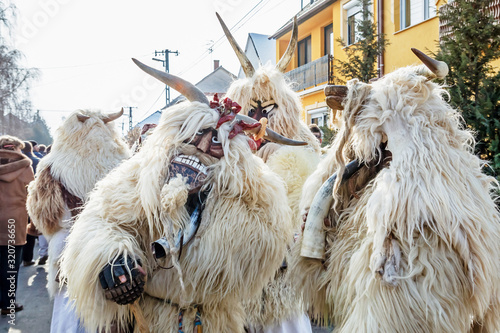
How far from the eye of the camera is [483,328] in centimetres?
156

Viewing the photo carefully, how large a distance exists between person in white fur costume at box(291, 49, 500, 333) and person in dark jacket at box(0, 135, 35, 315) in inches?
178

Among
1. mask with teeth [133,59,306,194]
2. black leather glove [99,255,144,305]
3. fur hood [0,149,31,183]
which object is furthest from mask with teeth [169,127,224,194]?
fur hood [0,149,31,183]

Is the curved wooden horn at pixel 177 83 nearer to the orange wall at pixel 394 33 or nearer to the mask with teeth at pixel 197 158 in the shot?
the mask with teeth at pixel 197 158

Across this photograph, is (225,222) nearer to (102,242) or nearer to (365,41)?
(102,242)

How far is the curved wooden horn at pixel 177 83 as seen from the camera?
208cm

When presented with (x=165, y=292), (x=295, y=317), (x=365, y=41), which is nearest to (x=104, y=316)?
(x=165, y=292)

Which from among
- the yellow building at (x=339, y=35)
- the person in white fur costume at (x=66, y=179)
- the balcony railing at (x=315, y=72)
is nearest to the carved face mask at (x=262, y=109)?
the person in white fur costume at (x=66, y=179)

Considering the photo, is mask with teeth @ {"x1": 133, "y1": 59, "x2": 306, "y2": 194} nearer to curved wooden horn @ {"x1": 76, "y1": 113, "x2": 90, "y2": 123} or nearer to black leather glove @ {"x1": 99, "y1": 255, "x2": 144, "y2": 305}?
black leather glove @ {"x1": 99, "y1": 255, "x2": 144, "y2": 305}

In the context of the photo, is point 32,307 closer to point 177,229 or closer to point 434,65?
point 177,229

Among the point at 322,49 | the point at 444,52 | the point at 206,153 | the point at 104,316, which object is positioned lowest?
the point at 104,316

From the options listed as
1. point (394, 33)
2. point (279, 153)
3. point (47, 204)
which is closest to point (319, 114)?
point (394, 33)

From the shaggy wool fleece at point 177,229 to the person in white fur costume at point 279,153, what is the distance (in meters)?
0.31

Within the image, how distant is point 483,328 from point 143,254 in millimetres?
1500

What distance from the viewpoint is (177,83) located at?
83.1 inches
